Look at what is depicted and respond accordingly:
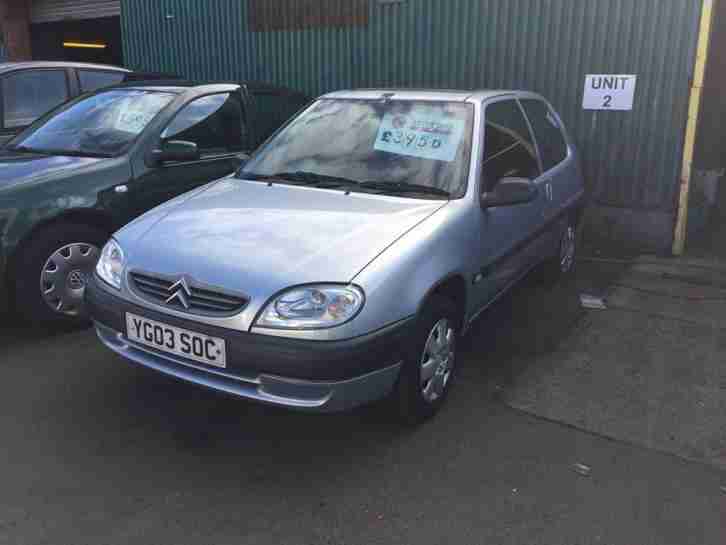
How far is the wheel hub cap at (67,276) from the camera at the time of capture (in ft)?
13.8

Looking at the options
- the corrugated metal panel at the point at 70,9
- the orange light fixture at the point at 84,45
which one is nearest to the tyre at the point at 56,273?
the corrugated metal panel at the point at 70,9

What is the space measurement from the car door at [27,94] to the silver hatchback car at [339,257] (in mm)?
3347

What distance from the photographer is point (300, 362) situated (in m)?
2.65

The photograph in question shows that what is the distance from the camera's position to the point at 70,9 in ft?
42.7

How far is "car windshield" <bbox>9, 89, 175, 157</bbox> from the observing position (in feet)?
15.6

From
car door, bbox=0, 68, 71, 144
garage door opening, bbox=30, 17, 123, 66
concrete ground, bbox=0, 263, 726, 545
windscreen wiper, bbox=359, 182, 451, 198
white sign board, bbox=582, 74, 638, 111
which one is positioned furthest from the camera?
garage door opening, bbox=30, 17, 123, 66

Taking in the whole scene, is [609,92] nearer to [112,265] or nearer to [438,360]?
[438,360]

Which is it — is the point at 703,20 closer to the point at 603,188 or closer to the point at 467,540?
the point at 603,188

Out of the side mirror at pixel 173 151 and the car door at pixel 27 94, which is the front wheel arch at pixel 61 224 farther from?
the car door at pixel 27 94

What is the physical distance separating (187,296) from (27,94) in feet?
15.1

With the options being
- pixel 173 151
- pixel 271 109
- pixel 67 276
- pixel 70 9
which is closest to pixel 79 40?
pixel 70 9

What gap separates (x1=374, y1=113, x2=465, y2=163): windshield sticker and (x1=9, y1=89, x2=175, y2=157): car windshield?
77.2 inches

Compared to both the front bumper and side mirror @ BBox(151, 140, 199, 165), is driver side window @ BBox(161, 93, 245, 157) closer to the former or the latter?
side mirror @ BBox(151, 140, 199, 165)

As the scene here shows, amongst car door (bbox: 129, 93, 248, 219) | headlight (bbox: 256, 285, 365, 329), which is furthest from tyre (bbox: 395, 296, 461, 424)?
car door (bbox: 129, 93, 248, 219)
